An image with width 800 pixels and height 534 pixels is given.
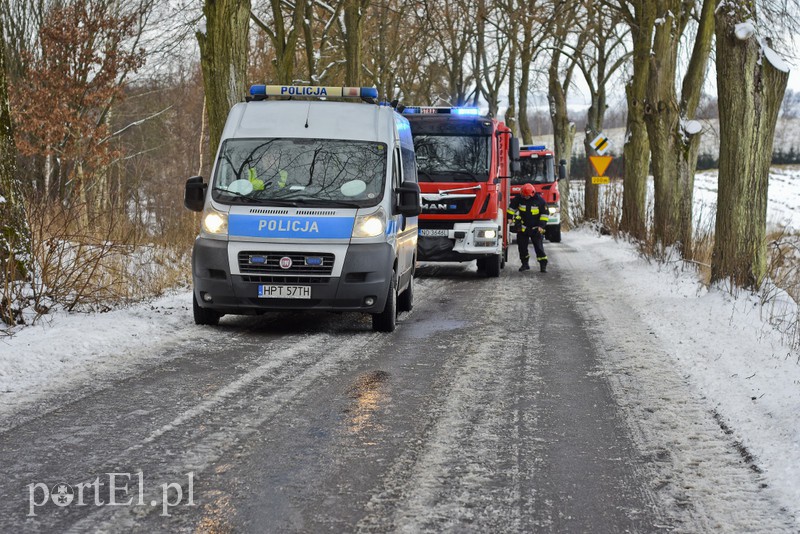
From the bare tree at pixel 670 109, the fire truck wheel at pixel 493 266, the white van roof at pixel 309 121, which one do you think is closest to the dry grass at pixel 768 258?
the bare tree at pixel 670 109

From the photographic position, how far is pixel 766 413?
600 centimetres

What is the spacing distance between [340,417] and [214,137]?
28.5ft

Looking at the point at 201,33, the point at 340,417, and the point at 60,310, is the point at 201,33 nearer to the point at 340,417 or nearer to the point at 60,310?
the point at 60,310

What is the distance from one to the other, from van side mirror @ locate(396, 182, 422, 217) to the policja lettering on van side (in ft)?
3.95

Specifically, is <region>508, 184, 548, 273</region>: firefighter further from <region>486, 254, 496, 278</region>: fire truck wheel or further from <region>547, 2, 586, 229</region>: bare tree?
<region>547, 2, 586, 229</region>: bare tree

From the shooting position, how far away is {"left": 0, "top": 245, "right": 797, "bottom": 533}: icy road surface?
405 centimetres

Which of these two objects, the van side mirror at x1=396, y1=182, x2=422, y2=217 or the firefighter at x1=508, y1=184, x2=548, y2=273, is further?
the firefighter at x1=508, y1=184, x2=548, y2=273

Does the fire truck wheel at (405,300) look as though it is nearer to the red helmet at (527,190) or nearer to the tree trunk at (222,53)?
the tree trunk at (222,53)

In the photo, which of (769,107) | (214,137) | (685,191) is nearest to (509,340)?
(769,107)

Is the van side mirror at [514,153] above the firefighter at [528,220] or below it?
above

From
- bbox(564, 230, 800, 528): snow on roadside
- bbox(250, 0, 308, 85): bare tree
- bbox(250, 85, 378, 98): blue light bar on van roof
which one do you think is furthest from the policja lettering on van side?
bbox(250, 0, 308, 85): bare tree

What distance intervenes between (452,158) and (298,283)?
7620mm

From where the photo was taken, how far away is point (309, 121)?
10211 mm

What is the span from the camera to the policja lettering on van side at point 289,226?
9203mm
